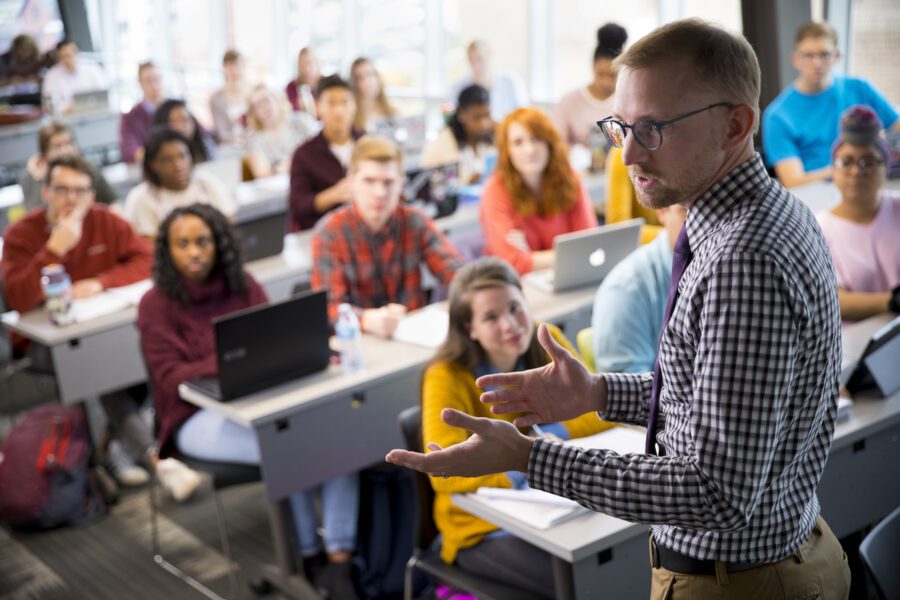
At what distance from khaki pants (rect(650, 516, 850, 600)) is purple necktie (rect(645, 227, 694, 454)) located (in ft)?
0.66

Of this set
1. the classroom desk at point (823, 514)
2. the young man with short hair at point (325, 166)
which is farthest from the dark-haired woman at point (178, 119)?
the classroom desk at point (823, 514)

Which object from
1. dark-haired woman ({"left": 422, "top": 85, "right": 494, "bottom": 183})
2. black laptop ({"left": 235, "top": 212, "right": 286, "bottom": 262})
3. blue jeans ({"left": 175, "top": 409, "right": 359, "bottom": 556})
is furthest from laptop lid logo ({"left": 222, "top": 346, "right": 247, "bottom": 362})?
dark-haired woman ({"left": 422, "top": 85, "right": 494, "bottom": 183})

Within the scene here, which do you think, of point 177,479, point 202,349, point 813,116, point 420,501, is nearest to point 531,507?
point 420,501

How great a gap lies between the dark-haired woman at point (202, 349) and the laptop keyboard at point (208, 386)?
0.21ft

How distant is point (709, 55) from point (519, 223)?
306 cm

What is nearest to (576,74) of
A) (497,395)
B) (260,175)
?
(260,175)

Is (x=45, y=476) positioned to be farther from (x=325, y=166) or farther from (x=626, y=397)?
(x=626, y=397)

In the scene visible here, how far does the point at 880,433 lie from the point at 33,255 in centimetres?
350

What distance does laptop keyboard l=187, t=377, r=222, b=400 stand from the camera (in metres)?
3.35

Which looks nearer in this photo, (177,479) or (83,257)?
(177,479)

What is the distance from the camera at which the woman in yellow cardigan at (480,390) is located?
2.58 metres

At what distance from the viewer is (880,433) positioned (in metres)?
2.76

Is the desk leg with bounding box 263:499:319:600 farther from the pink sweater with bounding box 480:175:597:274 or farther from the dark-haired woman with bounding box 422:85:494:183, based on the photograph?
the dark-haired woman with bounding box 422:85:494:183

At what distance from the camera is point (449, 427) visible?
2.60 metres
